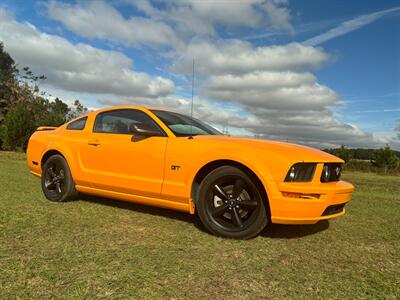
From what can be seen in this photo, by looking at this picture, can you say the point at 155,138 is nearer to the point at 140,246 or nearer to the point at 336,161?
the point at 140,246

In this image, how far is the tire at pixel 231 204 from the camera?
3662mm

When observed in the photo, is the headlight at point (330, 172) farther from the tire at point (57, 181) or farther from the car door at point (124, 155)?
the tire at point (57, 181)

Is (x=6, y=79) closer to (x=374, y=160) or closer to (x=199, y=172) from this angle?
(x=374, y=160)

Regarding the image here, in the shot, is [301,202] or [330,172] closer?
[301,202]

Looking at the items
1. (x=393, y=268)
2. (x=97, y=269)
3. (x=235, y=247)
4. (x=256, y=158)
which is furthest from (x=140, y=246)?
(x=393, y=268)

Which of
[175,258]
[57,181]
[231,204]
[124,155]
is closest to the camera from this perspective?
[175,258]

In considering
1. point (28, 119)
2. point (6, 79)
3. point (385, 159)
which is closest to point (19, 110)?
point (28, 119)

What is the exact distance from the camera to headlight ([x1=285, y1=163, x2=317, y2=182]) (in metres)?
3.52

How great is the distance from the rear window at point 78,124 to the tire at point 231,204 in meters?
2.30

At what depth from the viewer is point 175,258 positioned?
3051mm

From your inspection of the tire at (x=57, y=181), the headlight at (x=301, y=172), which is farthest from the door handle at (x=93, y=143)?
the headlight at (x=301, y=172)

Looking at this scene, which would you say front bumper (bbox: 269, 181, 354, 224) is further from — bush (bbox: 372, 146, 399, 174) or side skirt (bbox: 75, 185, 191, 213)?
bush (bbox: 372, 146, 399, 174)

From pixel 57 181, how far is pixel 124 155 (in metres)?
1.49

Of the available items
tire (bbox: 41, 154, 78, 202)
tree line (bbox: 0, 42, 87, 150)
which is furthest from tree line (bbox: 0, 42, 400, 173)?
tire (bbox: 41, 154, 78, 202)
